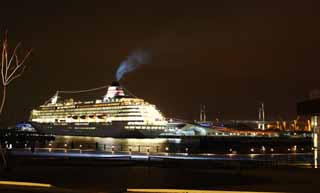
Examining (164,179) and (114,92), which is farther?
(114,92)

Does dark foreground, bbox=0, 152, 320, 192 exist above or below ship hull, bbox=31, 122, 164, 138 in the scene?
below

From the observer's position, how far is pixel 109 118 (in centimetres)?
10006

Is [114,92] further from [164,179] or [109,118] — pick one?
Answer: [164,179]

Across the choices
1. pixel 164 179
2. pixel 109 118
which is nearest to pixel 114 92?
pixel 109 118

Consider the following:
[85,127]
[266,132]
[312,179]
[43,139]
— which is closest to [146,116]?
[85,127]

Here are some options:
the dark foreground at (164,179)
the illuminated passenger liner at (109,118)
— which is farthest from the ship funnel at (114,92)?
the dark foreground at (164,179)

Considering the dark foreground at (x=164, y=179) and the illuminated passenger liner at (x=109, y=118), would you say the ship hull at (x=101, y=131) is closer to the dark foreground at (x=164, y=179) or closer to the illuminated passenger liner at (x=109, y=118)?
the illuminated passenger liner at (x=109, y=118)

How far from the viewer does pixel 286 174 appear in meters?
16.1

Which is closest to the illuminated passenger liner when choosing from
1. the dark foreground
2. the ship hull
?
the ship hull

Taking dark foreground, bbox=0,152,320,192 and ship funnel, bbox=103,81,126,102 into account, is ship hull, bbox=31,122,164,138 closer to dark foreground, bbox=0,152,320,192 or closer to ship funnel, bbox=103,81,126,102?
ship funnel, bbox=103,81,126,102

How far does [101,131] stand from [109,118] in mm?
3454

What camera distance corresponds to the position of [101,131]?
323 ft

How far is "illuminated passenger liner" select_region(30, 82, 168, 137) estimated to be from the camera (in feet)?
320

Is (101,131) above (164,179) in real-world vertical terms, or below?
above
